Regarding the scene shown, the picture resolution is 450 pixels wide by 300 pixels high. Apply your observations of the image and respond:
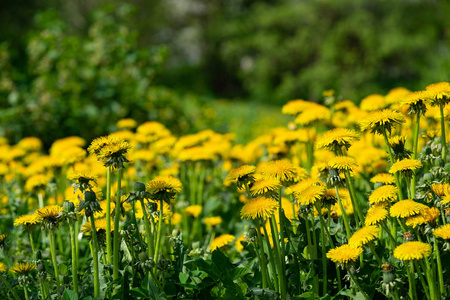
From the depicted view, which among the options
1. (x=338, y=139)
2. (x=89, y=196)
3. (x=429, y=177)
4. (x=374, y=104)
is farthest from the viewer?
(x=374, y=104)

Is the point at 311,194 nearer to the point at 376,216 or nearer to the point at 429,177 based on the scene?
the point at 376,216

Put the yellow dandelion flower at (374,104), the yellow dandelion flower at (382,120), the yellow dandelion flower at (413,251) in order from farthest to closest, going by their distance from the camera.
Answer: the yellow dandelion flower at (374,104)
the yellow dandelion flower at (382,120)
the yellow dandelion flower at (413,251)

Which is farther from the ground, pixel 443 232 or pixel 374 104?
pixel 374 104

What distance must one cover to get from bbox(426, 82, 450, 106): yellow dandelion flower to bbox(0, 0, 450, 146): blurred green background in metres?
1.99

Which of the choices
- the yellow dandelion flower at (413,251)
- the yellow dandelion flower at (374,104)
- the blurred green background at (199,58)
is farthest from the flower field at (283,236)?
the blurred green background at (199,58)

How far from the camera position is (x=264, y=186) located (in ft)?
3.81

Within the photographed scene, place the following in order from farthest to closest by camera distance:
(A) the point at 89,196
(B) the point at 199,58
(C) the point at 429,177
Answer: (B) the point at 199,58
(C) the point at 429,177
(A) the point at 89,196

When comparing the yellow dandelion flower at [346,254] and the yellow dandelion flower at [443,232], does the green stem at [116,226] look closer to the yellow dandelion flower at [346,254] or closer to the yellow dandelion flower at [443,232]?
the yellow dandelion flower at [346,254]

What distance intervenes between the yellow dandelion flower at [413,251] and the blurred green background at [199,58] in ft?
7.79

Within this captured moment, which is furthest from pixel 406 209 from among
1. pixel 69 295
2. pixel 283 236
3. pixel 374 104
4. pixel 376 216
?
pixel 374 104

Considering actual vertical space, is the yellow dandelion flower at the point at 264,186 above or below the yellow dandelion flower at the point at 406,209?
above

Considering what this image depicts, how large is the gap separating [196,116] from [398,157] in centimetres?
420

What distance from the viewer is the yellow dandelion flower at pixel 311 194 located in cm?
115

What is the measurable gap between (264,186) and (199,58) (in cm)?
1711
